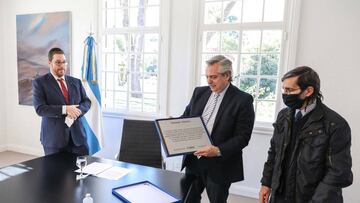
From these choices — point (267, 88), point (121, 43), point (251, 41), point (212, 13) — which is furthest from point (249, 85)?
point (121, 43)

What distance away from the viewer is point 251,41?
9.82ft

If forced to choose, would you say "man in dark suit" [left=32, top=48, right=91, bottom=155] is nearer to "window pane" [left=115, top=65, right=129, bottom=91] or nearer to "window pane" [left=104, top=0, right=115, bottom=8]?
"window pane" [left=115, top=65, right=129, bottom=91]

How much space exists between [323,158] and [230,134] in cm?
60

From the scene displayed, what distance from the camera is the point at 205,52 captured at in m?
3.20

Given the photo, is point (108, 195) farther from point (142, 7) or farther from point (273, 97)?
point (142, 7)

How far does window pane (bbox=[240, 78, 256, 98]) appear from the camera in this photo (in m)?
3.04

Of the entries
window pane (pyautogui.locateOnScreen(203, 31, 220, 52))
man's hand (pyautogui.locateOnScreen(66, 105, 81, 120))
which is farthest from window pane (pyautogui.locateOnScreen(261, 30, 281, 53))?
man's hand (pyautogui.locateOnScreen(66, 105, 81, 120))

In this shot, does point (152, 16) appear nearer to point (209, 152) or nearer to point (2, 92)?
point (209, 152)

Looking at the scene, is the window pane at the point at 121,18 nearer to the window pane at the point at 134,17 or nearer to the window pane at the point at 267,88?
the window pane at the point at 134,17

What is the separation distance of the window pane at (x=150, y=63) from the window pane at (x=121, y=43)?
1.22ft

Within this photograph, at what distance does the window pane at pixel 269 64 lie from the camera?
9.57ft

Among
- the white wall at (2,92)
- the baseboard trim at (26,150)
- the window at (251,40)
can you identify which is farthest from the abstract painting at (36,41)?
the window at (251,40)

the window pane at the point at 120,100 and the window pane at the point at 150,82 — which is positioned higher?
the window pane at the point at 150,82

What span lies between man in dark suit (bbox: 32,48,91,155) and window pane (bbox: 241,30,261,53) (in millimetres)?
1990
